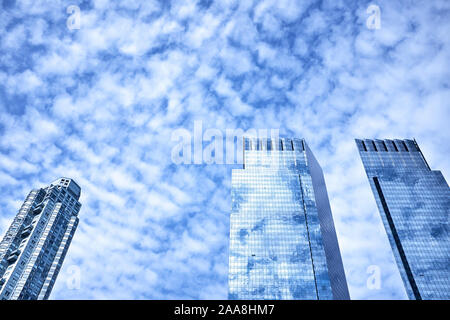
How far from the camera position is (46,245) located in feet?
479

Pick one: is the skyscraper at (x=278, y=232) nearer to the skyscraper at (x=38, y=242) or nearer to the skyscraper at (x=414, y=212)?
the skyscraper at (x=414, y=212)

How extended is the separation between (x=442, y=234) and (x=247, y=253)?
3233 inches

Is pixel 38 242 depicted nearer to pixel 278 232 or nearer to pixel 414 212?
pixel 278 232

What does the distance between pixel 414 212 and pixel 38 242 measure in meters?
158

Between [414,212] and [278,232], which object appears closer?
[278,232]

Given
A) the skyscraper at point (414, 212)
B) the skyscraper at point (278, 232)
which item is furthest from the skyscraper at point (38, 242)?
the skyscraper at point (414, 212)

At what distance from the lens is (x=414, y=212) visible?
6176 inches

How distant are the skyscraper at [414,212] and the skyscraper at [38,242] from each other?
5522 inches

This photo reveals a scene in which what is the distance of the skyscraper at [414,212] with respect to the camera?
450 feet

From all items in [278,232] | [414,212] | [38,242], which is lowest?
[38,242]

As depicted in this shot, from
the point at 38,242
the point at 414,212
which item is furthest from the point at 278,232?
the point at 38,242

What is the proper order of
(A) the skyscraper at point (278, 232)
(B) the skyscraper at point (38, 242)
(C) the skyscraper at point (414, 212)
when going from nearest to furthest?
1. (B) the skyscraper at point (38, 242)
2. (A) the skyscraper at point (278, 232)
3. (C) the skyscraper at point (414, 212)

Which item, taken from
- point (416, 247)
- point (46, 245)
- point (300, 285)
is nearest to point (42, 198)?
point (46, 245)
